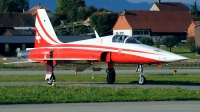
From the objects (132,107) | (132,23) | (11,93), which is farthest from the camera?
(132,23)

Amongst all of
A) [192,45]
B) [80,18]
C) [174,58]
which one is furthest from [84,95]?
[80,18]

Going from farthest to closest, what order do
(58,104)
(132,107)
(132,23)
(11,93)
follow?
(132,23), (11,93), (58,104), (132,107)

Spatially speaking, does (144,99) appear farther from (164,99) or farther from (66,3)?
(66,3)

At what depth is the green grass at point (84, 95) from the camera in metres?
21.0

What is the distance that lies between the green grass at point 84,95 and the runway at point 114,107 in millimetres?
879

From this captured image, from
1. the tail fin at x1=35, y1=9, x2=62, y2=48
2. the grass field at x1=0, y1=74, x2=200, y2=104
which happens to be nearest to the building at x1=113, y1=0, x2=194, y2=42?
the tail fin at x1=35, y1=9, x2=62, y2=48

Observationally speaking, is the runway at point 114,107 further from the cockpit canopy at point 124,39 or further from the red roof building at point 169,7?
the red roof building at point 169,7

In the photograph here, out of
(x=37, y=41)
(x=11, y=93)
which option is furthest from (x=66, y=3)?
(x=11, y=93)

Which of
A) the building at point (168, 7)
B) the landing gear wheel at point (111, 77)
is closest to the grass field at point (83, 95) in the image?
the landing gear wheel at point (111, 77)

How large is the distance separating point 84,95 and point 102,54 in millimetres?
7417

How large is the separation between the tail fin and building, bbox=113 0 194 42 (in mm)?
80990

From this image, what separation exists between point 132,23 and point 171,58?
89146mm

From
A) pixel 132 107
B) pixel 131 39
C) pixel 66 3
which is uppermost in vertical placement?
pixel 66 3

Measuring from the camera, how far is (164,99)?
2128 centimetres
